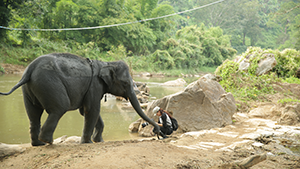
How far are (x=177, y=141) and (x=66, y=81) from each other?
2.45 metres

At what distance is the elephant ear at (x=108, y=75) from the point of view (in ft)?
16.3

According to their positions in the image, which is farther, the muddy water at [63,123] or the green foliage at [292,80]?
the green foliage at [292,80]

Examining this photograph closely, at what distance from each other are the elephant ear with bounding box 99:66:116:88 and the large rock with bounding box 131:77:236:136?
2.18 m

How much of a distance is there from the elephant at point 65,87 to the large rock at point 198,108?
1867 mm

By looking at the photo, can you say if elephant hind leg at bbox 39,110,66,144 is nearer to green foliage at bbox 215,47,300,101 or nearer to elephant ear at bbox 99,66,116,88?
elephant ear at bbox 99,66,116,88

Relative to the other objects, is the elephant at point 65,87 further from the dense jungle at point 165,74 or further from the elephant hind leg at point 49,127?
the dense jungle at point 165,74

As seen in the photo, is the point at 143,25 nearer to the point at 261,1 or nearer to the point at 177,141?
the point at 177,141

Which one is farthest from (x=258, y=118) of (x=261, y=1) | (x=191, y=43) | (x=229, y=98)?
(x=261, y=1)

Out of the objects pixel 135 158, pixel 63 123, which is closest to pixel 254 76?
pixel 63 123

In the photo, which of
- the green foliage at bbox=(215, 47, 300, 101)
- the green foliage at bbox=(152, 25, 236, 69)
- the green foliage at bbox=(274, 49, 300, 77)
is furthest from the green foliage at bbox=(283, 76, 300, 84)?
the green foliage at bbox=(152, 25, 236, 69)

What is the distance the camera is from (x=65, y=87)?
441 cm

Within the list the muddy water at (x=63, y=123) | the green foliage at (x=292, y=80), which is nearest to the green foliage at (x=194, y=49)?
the green foliage at (x=292, y=80)

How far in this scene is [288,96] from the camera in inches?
389

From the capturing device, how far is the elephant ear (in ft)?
16.3
